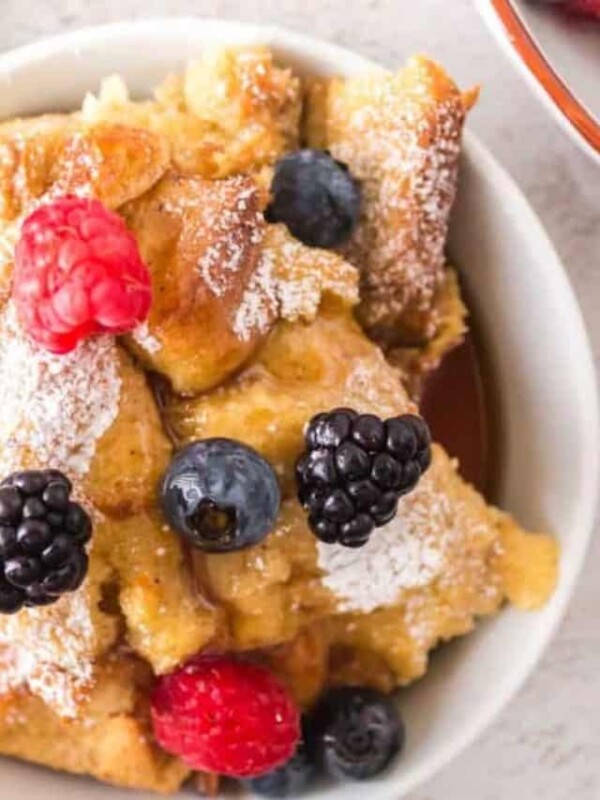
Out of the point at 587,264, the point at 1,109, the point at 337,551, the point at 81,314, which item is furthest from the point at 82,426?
the point at 587,264

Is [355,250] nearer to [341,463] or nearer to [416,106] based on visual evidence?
[416,106]

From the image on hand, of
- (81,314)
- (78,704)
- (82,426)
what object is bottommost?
(78,704)

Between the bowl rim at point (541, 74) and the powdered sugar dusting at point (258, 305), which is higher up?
the bowl rim at point (541, 74)

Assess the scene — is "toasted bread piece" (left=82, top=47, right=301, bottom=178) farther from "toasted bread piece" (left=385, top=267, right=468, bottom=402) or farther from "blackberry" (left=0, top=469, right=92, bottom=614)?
"blackberry" (left=0, top=469, right=92, bottom=614)

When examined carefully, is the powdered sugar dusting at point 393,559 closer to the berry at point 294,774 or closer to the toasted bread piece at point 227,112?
the berry at point 294,774

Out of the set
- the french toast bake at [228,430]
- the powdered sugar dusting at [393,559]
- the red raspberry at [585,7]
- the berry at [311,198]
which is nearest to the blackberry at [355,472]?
the french toast bake at [228,430]

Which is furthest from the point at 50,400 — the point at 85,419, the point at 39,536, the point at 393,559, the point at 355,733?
the point at 355,733
